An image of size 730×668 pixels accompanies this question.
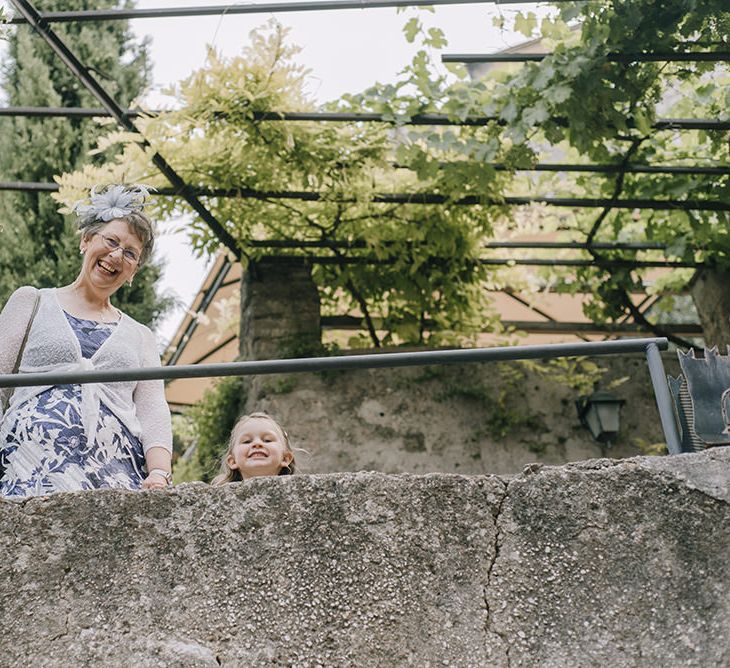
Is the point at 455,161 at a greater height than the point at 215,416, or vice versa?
the point at 455,161

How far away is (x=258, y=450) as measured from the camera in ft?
10.4

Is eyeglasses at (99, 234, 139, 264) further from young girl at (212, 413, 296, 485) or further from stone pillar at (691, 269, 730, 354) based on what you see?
stone pillar at (691, 269, 730, 354)

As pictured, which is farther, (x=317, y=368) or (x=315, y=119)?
(x=315, y=119)

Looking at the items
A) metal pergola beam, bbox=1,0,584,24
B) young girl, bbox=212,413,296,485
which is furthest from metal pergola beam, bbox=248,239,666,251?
young girl, bbox=212,413,296,485

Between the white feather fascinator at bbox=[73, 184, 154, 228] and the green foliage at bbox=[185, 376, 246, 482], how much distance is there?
105 inches

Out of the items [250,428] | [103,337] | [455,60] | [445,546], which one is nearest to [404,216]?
[455,60]

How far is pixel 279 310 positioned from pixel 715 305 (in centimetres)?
248

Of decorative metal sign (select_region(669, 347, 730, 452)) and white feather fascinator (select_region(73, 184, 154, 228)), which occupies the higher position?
white feather fascinator (select_region(73, 184, 154, 228))

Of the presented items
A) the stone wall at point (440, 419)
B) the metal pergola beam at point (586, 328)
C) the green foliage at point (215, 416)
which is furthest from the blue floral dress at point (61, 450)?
the metal pergola beam at point (586, 328)

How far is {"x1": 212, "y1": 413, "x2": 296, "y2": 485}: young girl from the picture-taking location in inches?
124

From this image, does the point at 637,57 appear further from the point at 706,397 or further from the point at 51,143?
the point at 51,143

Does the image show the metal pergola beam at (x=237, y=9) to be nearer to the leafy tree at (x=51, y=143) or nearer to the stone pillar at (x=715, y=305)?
the leafy tree at (x=51, y=143)

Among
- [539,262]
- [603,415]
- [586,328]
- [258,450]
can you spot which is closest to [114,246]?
[258,450]

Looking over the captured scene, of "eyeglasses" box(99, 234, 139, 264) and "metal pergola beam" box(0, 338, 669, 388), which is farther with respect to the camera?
"eyeglasses" box(99, 234, 139, 264)
